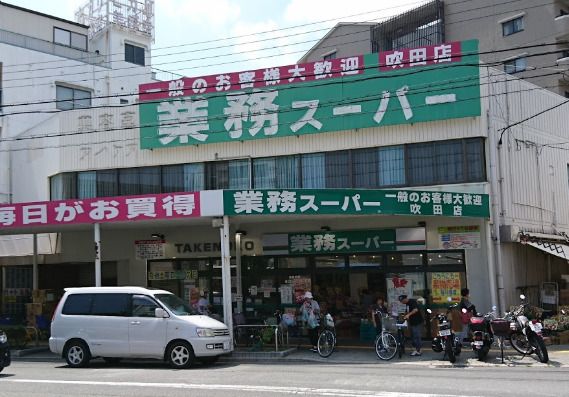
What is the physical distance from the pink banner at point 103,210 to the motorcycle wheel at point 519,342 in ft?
27.3

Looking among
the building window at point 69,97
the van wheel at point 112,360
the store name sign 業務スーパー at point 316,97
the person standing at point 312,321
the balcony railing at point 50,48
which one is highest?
the balcony railing at point 50,48

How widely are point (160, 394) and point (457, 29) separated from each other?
3709 centimetres

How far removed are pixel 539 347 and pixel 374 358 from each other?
12.4ft

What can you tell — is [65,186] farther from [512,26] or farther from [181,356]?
[512,26]

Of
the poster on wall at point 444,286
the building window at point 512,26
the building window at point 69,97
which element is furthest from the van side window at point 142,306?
the building window at point 512,26

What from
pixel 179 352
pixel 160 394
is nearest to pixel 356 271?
pixel 179 352

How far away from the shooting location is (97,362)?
15.9 meters

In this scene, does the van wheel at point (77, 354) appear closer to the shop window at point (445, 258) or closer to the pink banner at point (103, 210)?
the pink banner at point (103, 210)

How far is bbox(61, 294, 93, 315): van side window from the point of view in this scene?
599 inches

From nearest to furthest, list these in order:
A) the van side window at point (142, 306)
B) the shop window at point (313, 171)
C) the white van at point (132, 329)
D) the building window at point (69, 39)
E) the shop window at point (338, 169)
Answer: the white van at point (132, 329)
the van side window at point (142, 306)
the shop window at point (338, 169)
the shop window at point (313, 171)
the building window at point (69, 39)

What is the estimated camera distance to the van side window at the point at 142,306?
14648 mm

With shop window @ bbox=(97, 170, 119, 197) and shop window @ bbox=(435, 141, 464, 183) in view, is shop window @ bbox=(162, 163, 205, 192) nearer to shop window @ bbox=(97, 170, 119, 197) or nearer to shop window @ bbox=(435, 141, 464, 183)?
shop window @ bbox=(97, 170, 119, 197)

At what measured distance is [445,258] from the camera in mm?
18734

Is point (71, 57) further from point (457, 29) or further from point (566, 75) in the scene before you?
point (566, 75)
